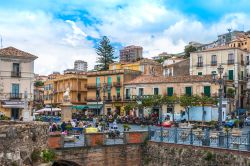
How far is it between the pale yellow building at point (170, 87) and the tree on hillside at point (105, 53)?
68.0 feet

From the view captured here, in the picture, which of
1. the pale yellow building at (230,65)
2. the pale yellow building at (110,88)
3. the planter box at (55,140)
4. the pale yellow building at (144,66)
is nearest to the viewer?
the planter box at (55,140)

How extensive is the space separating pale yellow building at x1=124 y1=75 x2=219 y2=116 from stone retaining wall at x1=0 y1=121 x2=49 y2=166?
129 feet

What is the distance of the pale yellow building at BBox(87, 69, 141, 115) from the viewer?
63.4 m

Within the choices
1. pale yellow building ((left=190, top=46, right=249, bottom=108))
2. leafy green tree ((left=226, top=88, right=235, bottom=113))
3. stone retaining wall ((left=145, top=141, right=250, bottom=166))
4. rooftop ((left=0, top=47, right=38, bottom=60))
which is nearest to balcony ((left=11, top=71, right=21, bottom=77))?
rooftop ((left=0, top=47, right=38, bottom=60))

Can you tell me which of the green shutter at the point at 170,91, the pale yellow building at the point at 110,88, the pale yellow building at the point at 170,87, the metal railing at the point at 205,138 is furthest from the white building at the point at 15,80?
the metal railing at the point at 205,138

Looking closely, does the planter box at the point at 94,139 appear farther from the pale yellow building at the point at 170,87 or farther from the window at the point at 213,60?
the window at the point at 213,60

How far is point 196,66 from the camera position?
61562 mm

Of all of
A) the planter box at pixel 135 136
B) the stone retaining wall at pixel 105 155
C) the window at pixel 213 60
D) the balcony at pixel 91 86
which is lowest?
the stone retaining wall at pixel 105 155

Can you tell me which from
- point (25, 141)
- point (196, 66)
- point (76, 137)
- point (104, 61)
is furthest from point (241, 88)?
point (25, 141)

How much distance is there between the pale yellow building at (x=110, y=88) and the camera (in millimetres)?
63438

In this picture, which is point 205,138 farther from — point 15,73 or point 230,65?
point 230,65

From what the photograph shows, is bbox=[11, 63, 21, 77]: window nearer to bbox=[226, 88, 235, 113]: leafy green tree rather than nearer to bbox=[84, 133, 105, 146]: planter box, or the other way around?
bbox=[226, 88, 235, 113]: leafy green tree

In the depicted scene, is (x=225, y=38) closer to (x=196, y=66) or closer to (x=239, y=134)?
(x=196, y=66)

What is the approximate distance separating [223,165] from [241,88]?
4088 cm
